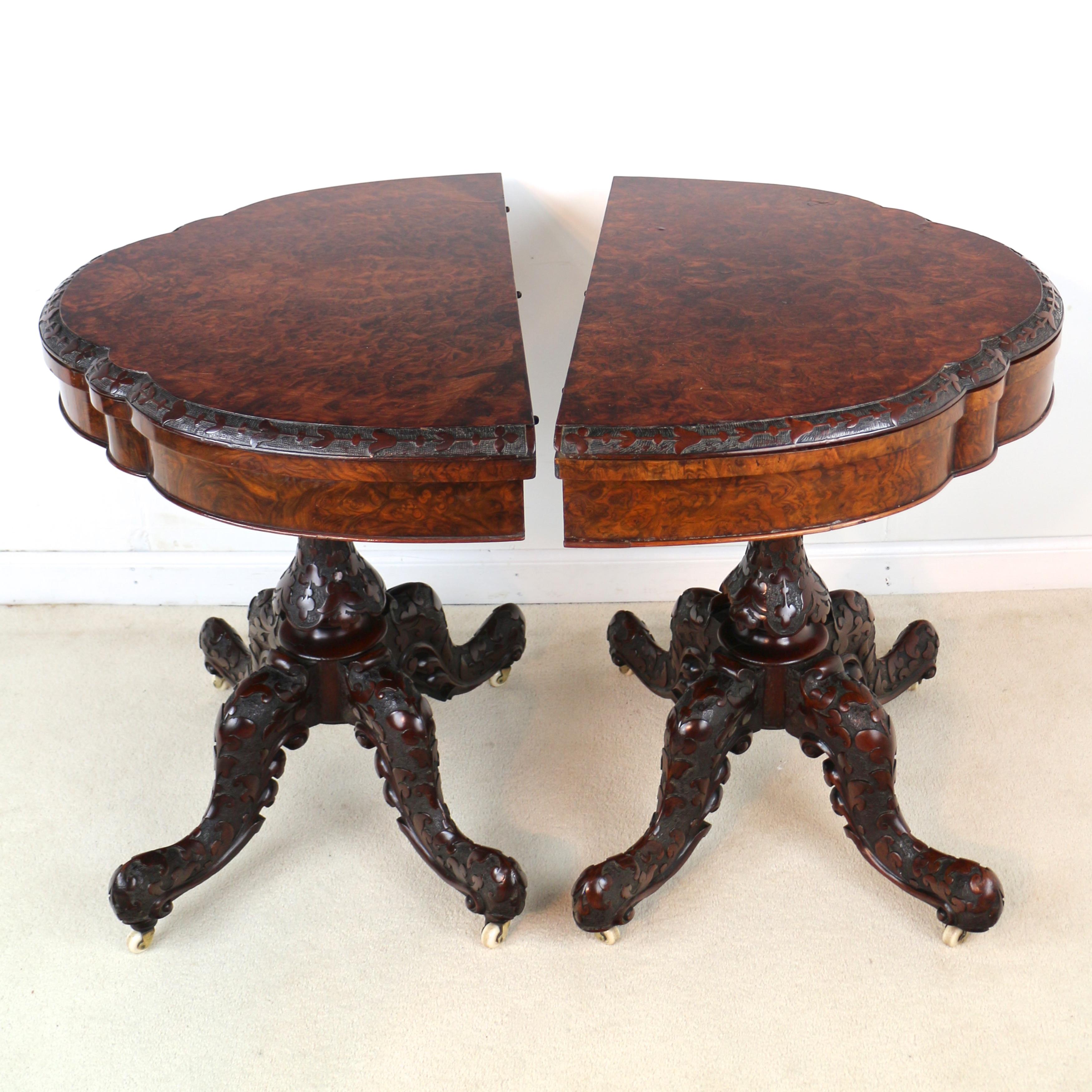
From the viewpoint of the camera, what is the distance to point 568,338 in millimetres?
2180

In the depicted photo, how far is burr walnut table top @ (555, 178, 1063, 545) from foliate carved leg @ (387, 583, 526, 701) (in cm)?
63

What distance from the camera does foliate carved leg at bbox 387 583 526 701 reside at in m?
1.88

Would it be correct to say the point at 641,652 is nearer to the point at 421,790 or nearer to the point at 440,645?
the point at 440,645

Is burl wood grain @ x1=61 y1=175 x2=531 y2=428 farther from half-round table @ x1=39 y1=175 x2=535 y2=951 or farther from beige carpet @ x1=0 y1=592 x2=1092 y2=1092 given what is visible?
beige carpet @ x1=0 y1=592 x2=1092 y2=1092

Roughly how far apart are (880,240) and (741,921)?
0.94 metres

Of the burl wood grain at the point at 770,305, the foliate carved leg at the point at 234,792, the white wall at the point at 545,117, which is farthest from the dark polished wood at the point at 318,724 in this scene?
the white wall at the point at 545,117

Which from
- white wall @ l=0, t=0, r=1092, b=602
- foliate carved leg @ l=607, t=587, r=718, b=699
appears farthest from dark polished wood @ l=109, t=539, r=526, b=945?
white wall @ l=0, t=0, r=1092, b=602

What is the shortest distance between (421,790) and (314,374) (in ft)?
2.05

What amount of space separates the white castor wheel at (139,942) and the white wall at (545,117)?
43.4 inches

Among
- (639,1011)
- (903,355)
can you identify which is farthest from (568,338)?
(639,1011)

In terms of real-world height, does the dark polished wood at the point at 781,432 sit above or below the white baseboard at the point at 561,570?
above

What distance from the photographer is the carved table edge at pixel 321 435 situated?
1.12 m

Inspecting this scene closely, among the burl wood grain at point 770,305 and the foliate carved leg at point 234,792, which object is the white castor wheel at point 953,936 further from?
the foliate carved leg at point 234,792

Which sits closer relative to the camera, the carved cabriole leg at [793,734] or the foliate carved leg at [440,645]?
the carved cabriole leg at [793,734]
